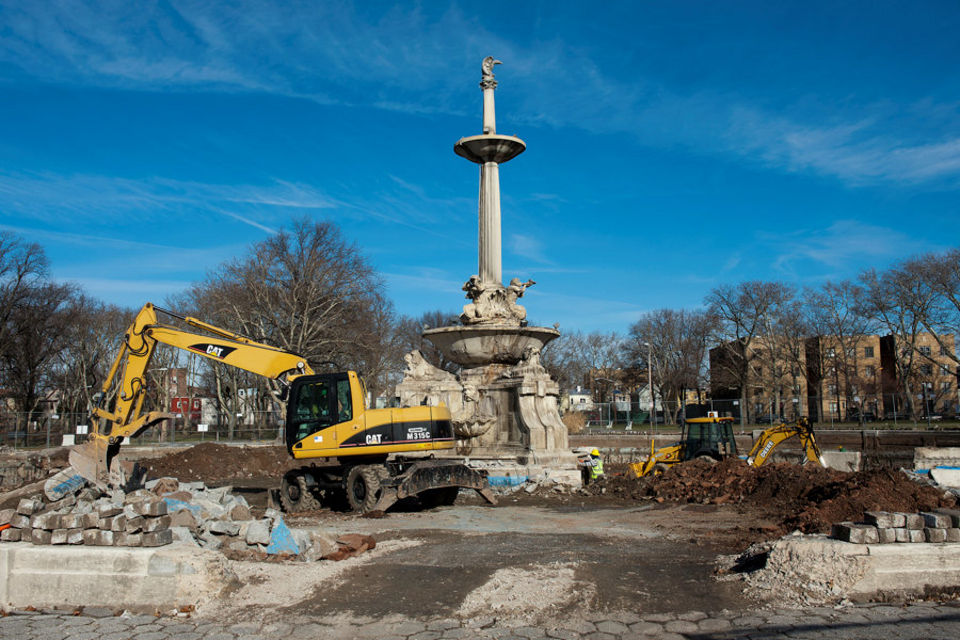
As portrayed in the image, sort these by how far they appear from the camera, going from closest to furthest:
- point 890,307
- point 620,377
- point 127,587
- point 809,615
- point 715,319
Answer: point 809,615
point 127,587
point 890,307
point 715,319
point 620,377

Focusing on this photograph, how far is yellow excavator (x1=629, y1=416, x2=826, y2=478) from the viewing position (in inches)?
Result: 664

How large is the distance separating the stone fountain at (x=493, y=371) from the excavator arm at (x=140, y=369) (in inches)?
184

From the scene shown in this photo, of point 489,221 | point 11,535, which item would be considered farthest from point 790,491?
point 11,535

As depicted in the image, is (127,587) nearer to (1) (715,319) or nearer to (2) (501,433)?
(2) (501,433)

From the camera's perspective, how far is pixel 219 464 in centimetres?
2283

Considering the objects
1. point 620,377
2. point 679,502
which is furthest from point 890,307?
point 679,502

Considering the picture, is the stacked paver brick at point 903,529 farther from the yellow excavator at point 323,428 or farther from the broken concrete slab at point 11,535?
the broken concrete slab at point 11,535

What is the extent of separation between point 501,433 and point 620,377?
2099 inches

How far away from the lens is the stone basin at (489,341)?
17.0 metres

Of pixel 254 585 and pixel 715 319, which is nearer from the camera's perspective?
pixel 254 585

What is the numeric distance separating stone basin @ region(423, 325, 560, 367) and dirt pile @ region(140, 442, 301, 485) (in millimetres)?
7842

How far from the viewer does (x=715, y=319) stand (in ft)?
175

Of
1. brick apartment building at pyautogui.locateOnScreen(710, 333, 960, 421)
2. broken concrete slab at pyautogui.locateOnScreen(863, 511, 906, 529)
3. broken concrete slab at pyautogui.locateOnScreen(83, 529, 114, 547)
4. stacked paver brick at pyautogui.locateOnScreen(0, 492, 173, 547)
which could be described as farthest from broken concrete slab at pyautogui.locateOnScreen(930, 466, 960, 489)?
brick apartment building at pyautogui.locateOnScreen(710, 333, 960, 421)

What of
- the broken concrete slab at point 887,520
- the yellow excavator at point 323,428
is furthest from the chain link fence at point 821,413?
the broken concrete slab at point 887,520
